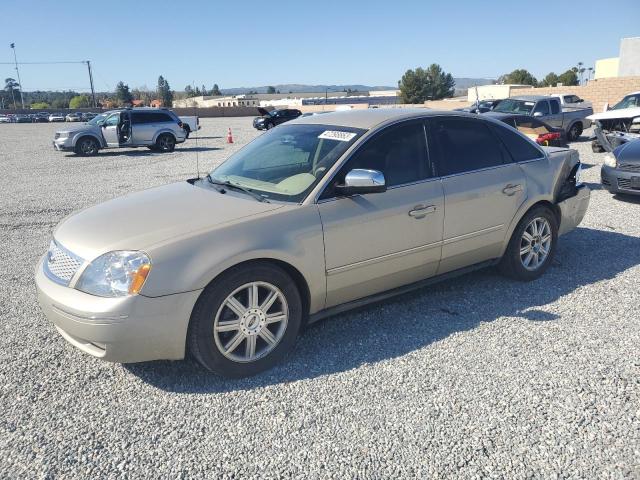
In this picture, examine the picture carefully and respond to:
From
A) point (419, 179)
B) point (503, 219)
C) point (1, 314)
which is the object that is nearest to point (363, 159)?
point (419, 179)

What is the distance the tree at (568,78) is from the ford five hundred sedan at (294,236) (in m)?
87.7

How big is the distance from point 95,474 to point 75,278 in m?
1.18

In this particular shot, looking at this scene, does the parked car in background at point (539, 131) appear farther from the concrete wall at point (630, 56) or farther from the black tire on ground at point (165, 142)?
the concrete wall at point (630, 56)

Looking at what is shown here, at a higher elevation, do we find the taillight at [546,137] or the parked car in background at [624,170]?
the taillight at [546,137]

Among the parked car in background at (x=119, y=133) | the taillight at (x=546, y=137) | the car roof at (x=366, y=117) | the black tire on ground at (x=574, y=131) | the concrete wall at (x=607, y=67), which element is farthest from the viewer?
the concrete wall at (x=607, y=67)

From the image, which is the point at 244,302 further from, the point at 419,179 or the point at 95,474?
the point at 419,179

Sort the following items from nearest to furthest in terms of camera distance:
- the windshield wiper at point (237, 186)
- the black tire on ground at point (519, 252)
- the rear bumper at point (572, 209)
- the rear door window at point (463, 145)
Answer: the windshield wiper at point (237, 186) → the rear door window at point (463, 145) → the black tire on ground at point (519, 252) → the rear bumper at point (572, 209)

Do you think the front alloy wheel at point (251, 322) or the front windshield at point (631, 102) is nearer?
→ the front alloy wheel at point (251, 322)

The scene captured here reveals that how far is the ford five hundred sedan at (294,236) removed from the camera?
10.3ft

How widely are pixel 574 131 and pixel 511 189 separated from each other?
16.3m

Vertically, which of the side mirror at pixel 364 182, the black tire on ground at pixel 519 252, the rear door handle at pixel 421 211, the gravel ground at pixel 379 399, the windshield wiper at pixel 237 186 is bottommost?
the gravel ground at pixel 379 399

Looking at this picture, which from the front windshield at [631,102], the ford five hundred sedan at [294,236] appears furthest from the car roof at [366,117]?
the front windshield at [631,102]

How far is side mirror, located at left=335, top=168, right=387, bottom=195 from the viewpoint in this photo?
142 inches

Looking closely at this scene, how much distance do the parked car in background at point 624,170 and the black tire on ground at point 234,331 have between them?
7041 millimetres
